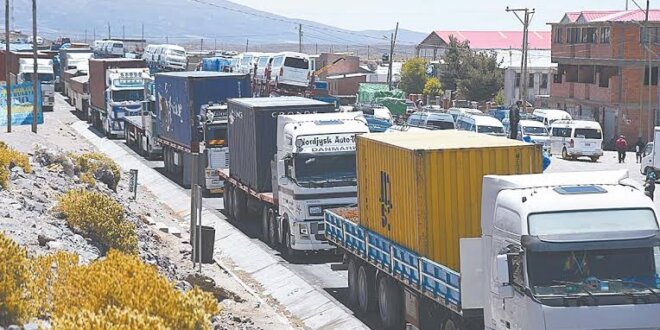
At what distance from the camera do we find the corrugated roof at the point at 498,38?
142375 mm

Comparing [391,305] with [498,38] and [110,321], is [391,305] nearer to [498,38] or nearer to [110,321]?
[110,321]

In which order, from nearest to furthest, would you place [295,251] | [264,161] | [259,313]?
Answer: [259,313], [295,251], [264,161]

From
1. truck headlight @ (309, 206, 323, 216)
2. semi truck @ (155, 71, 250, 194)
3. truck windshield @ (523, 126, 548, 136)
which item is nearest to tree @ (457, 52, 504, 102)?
truck windshield @ (523, 126, 548, 136)

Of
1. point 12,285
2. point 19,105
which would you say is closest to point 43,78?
point 19,105

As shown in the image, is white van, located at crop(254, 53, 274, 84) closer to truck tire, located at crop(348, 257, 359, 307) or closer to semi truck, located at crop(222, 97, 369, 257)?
semi truck, located at crop(222, 97, 369, 257)

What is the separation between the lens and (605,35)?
245 feet

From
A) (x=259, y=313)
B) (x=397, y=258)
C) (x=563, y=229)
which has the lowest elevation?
(x=259, y=313)

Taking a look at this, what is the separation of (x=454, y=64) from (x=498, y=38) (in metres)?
49.4

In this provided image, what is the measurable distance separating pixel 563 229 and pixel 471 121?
41.9 meters

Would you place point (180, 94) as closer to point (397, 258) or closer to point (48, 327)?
point (397, 258)

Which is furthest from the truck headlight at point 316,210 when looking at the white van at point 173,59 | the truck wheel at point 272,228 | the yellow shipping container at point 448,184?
the white van at point 173,59

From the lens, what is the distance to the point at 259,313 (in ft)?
73.1

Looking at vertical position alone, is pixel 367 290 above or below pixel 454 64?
below

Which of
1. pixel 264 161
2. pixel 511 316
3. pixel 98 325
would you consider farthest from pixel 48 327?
pixel 264 161
